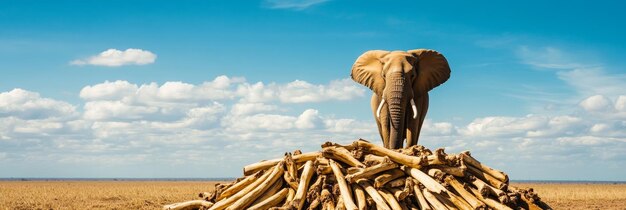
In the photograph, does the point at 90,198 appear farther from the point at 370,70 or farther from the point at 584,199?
the point at 584,199

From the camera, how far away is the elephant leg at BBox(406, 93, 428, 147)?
17.0 m

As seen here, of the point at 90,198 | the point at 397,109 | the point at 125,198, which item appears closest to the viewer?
the point at 397,109

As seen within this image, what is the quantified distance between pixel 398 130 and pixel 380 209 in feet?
17.0

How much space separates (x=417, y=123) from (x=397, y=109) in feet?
3.34

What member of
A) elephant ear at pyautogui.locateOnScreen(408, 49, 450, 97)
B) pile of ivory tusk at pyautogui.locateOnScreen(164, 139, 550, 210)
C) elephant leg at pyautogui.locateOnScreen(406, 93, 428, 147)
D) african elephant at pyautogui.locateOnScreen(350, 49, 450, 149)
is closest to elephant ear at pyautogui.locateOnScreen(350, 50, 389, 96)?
african elephant at pyautogui.locateOnScreen(350, 49, 450, 149)

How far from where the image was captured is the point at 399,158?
12.1 metres

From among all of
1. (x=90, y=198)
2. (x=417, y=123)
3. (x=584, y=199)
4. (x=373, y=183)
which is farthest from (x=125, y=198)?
(x=373, y=183)

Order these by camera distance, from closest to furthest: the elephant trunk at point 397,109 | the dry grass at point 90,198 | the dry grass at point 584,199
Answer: the elephant trunk at point 397,109
the dry grass at point 90,198
the dry grass at point 584,199

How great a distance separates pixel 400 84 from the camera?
53.9 feet

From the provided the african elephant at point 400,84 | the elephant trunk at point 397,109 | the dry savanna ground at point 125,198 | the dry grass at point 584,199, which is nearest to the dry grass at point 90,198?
the dry savanna ground at point 125,198

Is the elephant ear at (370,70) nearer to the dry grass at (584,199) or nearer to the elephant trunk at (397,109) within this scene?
the elephant trunk at (397,109)

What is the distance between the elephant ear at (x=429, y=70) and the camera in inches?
697

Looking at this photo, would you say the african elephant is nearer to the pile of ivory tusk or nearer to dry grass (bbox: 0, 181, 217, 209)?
the pile of ivory tusk

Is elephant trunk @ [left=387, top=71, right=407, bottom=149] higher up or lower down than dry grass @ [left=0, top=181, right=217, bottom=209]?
higher up
